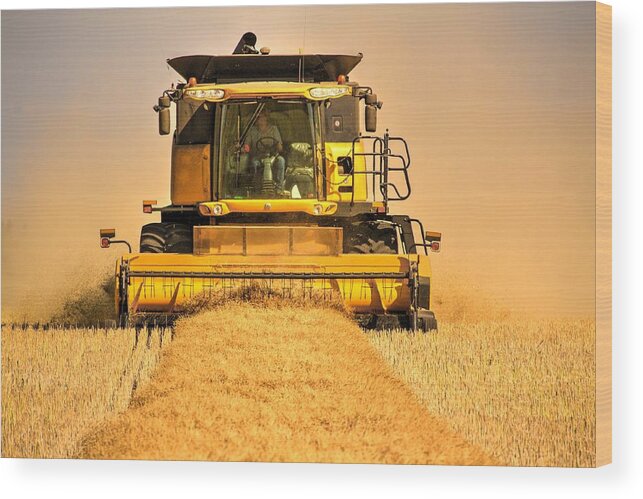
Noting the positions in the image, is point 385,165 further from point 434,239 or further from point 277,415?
point 277,415

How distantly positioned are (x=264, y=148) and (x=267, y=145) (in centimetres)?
3

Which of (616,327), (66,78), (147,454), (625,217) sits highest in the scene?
(66,78)

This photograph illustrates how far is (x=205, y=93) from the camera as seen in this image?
11.2m

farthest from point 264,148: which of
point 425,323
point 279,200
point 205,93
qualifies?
point 425,323

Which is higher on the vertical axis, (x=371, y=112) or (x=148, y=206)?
(x=371, y=112)

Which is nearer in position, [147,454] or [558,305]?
[147,454]

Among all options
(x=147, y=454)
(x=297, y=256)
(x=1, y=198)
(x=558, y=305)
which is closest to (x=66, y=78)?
(x=1, y=198)

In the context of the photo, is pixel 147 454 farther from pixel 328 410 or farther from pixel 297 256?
pixel 297 256

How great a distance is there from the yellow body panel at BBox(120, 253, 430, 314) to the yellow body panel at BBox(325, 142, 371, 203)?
601 millimetres

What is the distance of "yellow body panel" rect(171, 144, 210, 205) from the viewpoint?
11.8m

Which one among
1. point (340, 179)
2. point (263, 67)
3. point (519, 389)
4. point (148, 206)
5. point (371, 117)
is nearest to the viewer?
point (519, 389)

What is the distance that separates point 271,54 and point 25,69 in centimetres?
191

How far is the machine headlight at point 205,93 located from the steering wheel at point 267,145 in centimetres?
48

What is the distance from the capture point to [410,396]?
9883 mm
